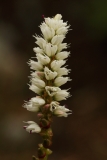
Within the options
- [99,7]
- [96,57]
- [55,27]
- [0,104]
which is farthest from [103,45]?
[55,27]

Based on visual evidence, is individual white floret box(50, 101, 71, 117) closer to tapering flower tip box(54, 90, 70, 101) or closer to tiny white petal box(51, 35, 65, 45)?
tapering flower tip box(54, 90, 70, 101)

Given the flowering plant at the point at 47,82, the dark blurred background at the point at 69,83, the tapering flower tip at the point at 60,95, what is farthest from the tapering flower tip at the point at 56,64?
the dark blurred background at the point at 69,83

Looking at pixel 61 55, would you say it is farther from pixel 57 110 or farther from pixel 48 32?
pixel 57 110

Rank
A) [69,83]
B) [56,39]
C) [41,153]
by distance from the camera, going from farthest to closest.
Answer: [69,83] < [56,39] < [41,153]

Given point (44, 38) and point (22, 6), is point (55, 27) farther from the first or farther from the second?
point (22, 6)

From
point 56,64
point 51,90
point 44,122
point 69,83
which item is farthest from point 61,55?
point 69,83

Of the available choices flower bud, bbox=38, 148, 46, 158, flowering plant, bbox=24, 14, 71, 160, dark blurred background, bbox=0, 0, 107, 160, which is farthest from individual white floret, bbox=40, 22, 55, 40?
dark blurred background, bbox=0, 0, 107, 160

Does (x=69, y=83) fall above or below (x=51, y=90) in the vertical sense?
above
